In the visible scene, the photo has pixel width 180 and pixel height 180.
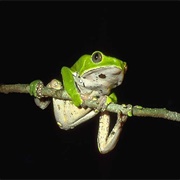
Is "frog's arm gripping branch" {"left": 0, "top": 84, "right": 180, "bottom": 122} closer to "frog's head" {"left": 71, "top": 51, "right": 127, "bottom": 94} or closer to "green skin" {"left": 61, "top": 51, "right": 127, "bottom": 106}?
"green skin" {"left": 61, "top": 51, "right": 127, "bottom": 106}

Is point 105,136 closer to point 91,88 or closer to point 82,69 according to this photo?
point 91,88

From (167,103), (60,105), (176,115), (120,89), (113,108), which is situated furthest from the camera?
(120,89)

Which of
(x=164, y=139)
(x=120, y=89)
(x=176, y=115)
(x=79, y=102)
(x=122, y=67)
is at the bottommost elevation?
(x=164, y=139)

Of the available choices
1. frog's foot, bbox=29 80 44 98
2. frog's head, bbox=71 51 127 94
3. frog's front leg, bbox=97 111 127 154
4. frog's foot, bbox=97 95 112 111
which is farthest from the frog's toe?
frog's front leg, bbox=97 111 127 154

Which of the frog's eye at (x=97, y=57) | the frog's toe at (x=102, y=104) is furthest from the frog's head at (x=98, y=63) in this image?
the frog's toe at (x=102, y=104)

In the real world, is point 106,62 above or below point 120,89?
below

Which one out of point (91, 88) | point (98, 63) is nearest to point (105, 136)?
point (91, 88)

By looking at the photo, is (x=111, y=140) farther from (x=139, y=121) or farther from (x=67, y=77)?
(x=139, y=121)

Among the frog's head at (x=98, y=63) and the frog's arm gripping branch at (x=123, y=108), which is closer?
the frog's arm gripping branch at (x=123, y=108)

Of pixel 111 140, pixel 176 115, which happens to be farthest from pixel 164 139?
pixel 176 115

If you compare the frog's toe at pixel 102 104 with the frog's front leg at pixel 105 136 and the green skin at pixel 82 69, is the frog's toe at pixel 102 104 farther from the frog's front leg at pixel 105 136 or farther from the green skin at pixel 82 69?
the frog's front leg at pixel 105 136

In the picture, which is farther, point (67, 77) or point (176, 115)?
point (67, 77)
